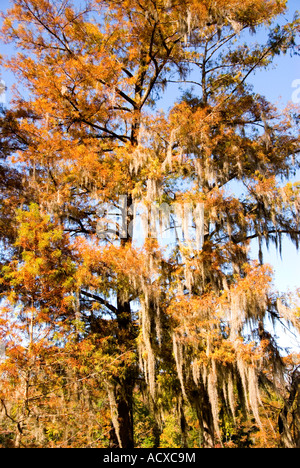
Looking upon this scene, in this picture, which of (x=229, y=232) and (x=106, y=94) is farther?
(x=106, y=94)

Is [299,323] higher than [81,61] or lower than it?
lower

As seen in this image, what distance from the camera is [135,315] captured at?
757 centimetres

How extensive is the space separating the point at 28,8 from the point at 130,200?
5.15 m

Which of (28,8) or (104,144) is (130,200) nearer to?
(104,144)

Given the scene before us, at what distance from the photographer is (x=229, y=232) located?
271 inches

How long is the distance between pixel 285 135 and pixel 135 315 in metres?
5.62

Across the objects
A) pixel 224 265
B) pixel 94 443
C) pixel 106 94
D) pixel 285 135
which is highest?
pixel 106 94

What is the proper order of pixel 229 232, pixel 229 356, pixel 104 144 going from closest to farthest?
pixel 229 356 → pixel 229 232 → pixel 104 144

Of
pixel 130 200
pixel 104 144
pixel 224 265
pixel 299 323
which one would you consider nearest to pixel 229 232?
pixel 224 265

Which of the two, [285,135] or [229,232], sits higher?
[285,135]
